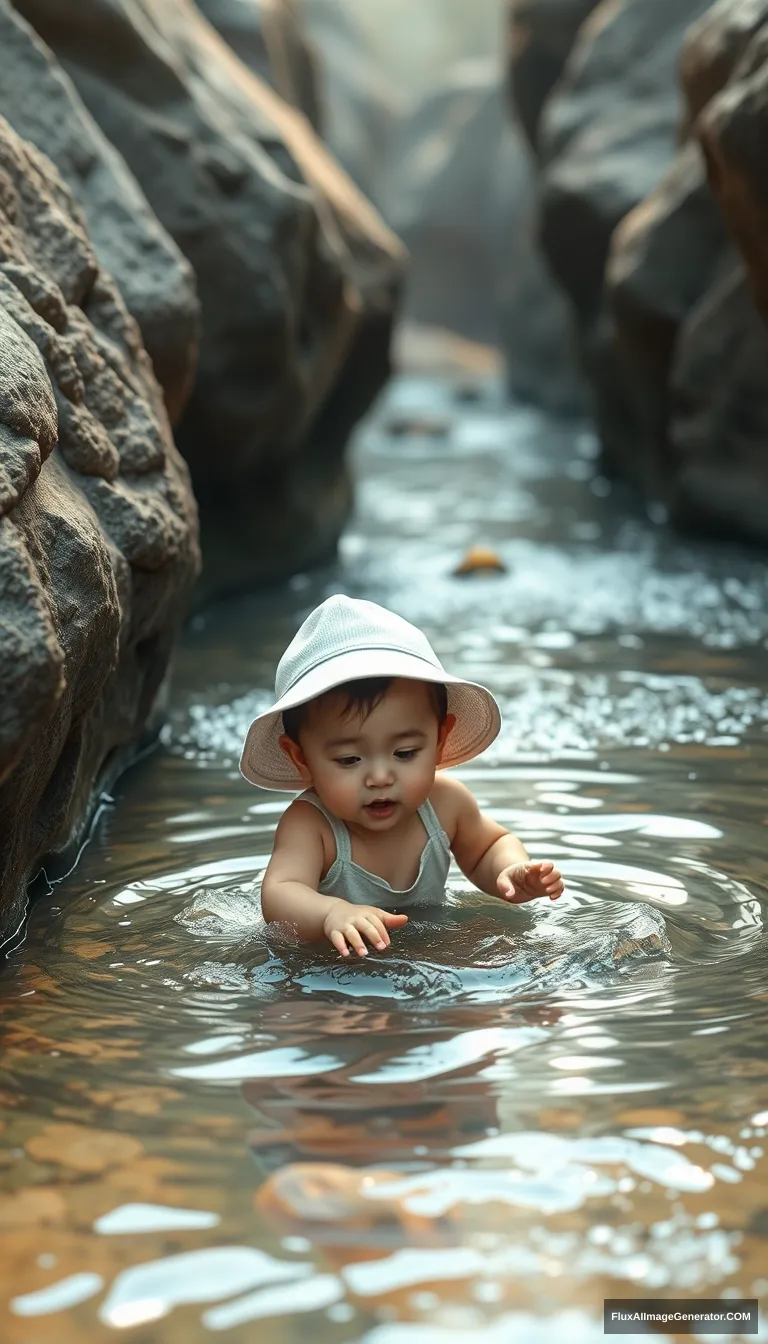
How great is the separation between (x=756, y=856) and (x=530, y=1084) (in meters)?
1.44

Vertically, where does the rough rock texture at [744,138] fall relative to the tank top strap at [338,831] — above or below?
above

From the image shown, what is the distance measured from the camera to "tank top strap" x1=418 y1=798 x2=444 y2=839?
138 inches

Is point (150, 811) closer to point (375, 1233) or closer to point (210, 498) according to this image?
point (375, 1233)

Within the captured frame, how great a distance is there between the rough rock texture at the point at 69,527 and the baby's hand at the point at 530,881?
91cm

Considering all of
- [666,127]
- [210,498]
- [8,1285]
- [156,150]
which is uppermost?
[666,127]

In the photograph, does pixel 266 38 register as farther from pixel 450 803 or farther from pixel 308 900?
pixel 308 900

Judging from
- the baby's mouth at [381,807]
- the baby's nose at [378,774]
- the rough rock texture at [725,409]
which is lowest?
the baby's mouth at [381,807]

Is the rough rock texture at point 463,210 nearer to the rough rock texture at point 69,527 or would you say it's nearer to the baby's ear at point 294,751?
the rough rock texture at point 69,527

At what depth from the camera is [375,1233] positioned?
80.4 inches

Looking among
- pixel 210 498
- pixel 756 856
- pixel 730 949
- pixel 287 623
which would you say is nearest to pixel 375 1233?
pixel 730 949

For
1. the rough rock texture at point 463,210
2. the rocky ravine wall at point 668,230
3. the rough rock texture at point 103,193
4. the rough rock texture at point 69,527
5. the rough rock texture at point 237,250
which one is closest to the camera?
the rough rock texture at point 69,527

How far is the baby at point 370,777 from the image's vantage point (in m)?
3.18

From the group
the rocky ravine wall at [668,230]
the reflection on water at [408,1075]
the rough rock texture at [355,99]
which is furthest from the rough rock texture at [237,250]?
the rough rock texture at [355,99]

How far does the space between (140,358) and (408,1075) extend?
107 inches
